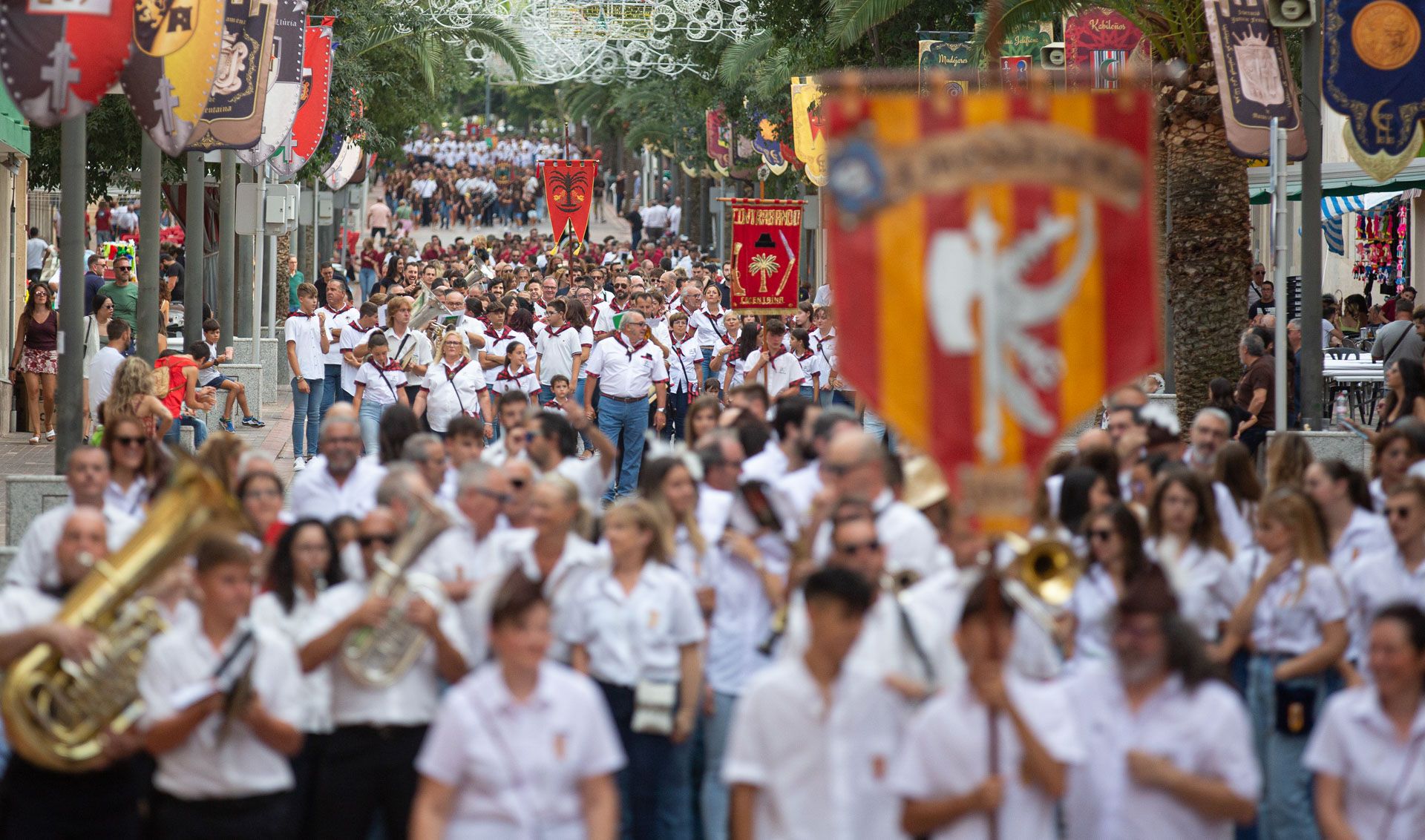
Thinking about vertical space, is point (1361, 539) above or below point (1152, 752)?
above

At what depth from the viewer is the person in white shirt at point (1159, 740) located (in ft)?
18.5

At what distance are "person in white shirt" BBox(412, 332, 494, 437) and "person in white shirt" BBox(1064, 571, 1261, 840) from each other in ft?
38.9

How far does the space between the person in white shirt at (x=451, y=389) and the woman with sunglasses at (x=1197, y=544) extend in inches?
392

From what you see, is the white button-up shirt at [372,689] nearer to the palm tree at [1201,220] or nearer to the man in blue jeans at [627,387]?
the man in blue jeans at [627,387]

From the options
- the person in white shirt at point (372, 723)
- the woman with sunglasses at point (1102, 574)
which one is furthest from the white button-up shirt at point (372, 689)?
the woman with sunglasses at point (1102, 574)

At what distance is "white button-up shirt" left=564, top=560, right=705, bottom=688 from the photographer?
754 centimetres

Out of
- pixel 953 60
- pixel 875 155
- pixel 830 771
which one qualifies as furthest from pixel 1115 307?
pixel 953 60

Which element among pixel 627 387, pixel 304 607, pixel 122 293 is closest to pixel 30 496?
pixel 304 607

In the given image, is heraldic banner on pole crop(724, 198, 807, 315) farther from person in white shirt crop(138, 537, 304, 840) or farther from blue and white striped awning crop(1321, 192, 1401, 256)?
person in white shirt crop(138, 537, 304, 840)

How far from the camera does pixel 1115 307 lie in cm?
565

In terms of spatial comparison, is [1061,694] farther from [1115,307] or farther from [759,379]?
[759,379]

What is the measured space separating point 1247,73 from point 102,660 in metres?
11.7

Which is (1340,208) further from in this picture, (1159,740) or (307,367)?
(1159,740)

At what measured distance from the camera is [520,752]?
567 centimetres
